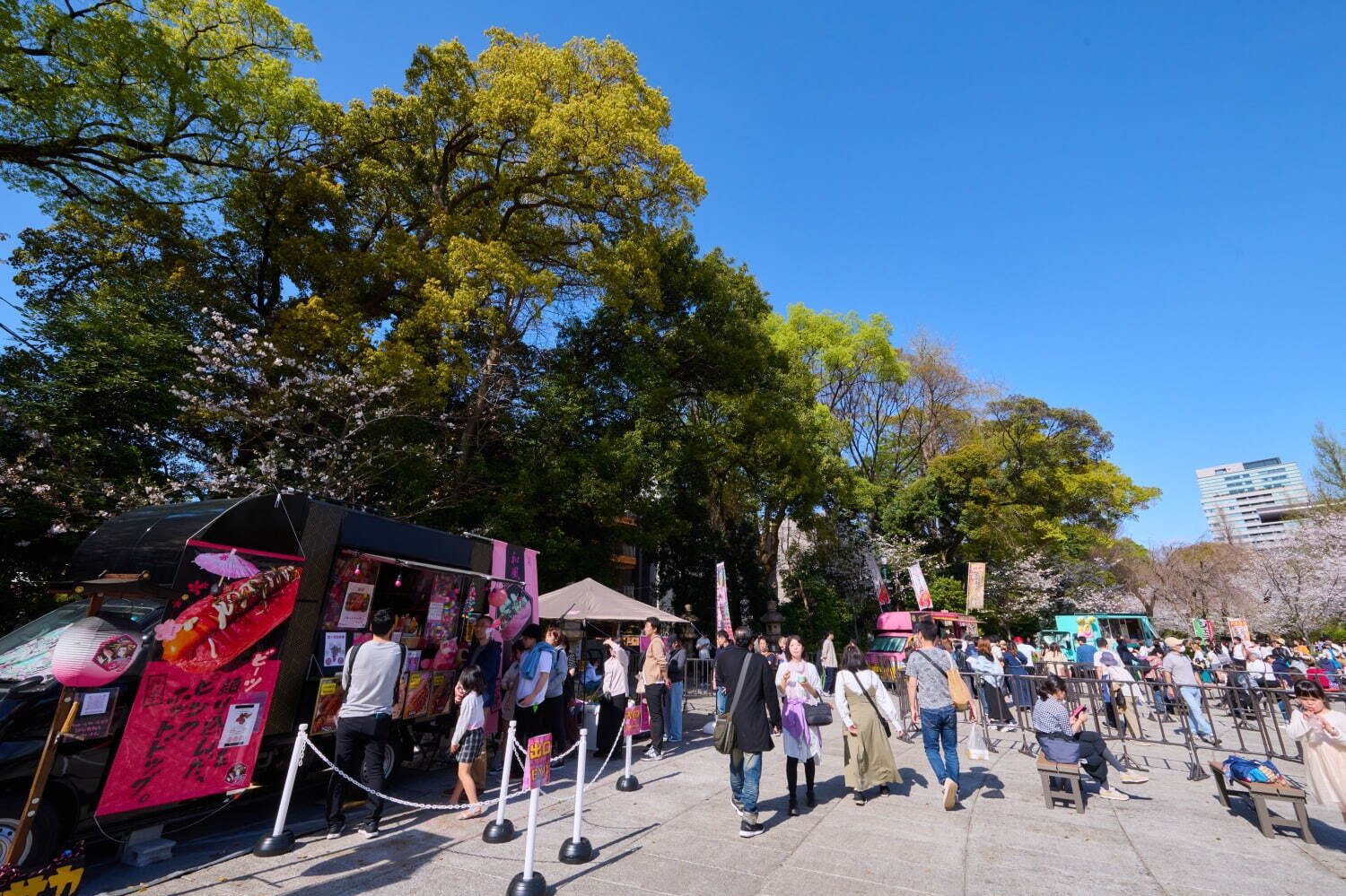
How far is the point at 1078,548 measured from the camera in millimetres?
31562

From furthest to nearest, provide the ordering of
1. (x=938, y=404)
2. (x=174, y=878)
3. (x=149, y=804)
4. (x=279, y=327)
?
(x=938, y=404) → (x=279, y=327) → (x=149, y=804) → (x=174, y=878)

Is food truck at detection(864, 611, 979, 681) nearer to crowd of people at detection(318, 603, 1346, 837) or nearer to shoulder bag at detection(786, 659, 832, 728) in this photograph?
crowd of people at detection(318, 603, 1346, 837)

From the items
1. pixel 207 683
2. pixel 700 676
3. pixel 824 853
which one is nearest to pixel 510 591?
pixel 207 683

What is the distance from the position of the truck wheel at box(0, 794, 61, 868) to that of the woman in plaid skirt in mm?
2763

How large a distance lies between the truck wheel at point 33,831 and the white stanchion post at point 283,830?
4.05 feet

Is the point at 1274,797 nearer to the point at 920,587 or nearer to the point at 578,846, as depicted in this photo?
the point at 578,846

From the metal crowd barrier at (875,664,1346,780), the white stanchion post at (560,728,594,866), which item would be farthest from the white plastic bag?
the white stanchion post at (560,728,594,866)

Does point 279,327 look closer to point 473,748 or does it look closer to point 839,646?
point 473,748

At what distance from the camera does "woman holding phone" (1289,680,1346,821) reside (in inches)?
198

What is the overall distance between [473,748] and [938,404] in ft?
112

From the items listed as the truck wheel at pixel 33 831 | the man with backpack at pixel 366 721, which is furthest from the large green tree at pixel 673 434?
the truck wheel at pixel 33 831

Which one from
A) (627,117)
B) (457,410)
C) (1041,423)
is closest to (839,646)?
(1041,423)

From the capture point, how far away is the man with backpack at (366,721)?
5148 millimetres

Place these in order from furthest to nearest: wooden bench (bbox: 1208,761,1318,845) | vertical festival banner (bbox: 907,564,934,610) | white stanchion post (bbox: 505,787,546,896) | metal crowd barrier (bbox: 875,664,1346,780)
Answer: vertical festival banner (bbox: 907,564,934,610), metal crowd barrier (bbox: 875,664,1346,780), wooden bench (bbox: 1208,761,1318,845), white stanchion post (bbox: 505,787,546,896)
